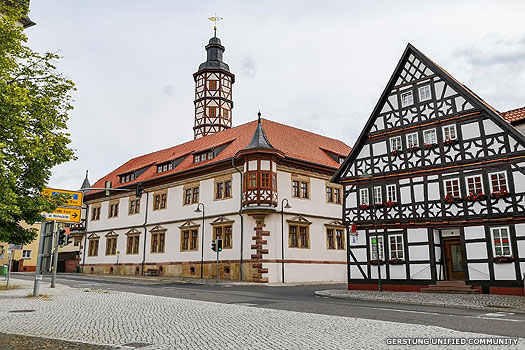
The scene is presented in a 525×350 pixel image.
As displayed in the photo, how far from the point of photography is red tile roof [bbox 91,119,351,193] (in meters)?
35.3

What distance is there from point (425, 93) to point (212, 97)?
35.2m

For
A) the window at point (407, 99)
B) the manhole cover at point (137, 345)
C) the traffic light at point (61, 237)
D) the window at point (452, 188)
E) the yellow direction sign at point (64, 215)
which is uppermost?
the window at point (407, 99)

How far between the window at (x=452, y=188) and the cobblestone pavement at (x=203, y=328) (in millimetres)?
13109

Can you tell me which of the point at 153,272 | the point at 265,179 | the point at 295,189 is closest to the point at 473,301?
the point at 265,179

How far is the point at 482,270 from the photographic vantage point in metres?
20.4

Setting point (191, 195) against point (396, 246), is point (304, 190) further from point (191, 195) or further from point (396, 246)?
point (396, 246)

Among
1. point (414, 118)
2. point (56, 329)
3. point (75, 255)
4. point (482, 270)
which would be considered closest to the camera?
point (56, 329)

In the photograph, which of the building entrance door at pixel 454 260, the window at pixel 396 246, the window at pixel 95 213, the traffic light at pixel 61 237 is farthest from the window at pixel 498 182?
the window at pixel 95 213

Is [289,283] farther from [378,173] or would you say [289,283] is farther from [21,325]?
[21,325]

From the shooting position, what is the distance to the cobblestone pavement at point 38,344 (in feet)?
22.8

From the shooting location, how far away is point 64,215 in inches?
691

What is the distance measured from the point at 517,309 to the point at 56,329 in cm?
1358

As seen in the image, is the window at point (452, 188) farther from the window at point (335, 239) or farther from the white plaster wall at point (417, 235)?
the window at point (335, 239)

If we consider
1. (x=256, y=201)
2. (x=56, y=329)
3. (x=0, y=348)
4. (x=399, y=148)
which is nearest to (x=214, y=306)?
(x=56, y=329)
